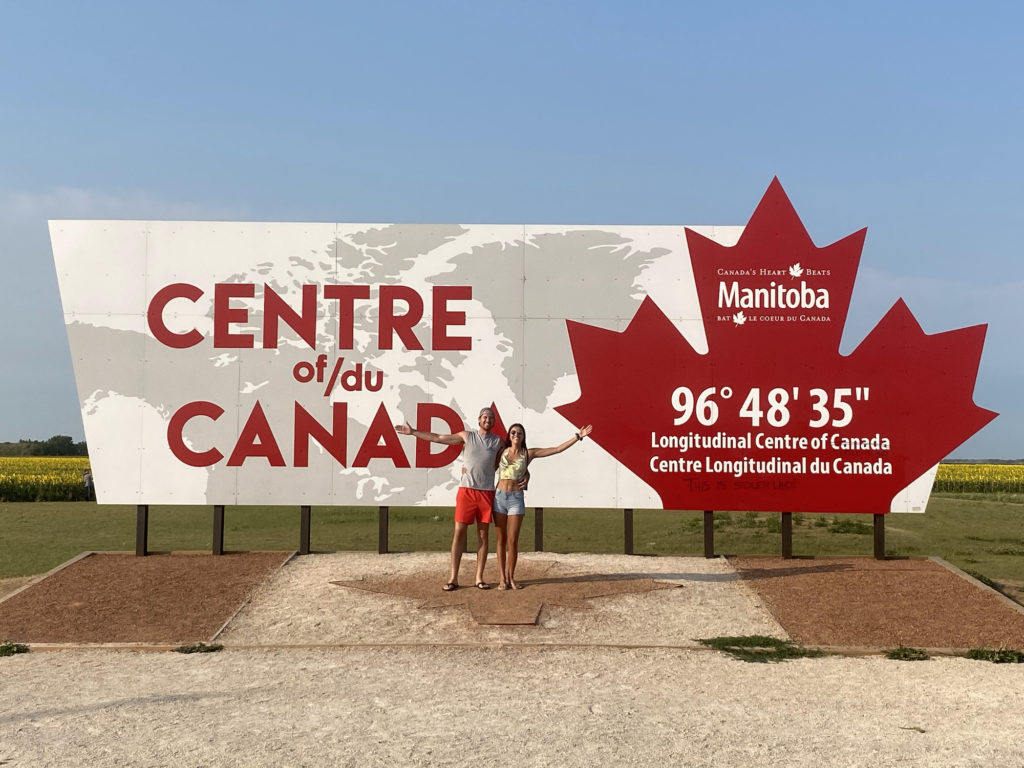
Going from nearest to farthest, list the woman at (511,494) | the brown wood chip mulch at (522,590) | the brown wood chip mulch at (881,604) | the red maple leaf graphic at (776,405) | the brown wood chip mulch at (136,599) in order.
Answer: the brown wood chip mulch at (881,604) → the brown wood chip mulch at (136,599) → the brown wood chip mulch at (522,590) → the woman at (511,494) → the red maple leaf graphic at (776,405)

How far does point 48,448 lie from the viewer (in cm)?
7262

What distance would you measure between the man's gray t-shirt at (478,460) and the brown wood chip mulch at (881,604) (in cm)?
387

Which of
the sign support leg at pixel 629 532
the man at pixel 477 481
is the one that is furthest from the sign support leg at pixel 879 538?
the man at pixel 477 481

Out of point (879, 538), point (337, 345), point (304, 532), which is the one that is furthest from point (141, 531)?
point (879, 538)

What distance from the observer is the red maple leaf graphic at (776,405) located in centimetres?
1343

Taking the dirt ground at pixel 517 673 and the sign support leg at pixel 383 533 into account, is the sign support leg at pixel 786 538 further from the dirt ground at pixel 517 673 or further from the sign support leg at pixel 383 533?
the sign support leg at pixel 383 533

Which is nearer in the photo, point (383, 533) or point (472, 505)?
point (472, 505)

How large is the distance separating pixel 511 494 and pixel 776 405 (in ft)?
16.2

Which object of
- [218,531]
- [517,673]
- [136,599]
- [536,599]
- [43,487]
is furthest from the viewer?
[43,487]

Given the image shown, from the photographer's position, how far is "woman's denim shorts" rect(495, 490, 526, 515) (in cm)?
1088

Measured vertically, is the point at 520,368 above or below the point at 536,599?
above

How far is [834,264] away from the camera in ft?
44.8

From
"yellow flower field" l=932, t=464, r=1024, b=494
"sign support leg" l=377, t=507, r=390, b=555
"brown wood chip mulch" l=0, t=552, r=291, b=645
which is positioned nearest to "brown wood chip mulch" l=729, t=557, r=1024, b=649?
"sign support leg" l=377, t=507, r=390, b=555

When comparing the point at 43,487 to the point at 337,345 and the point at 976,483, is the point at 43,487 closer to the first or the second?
the point at 337,345
